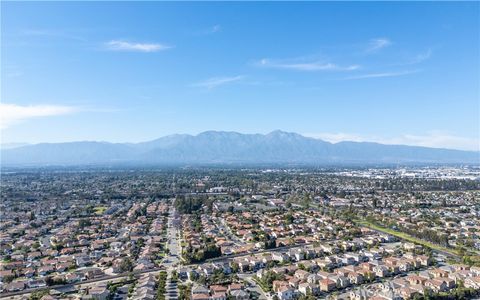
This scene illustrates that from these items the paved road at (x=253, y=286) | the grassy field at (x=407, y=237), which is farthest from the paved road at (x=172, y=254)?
the grassy field at (x=407, y=237)

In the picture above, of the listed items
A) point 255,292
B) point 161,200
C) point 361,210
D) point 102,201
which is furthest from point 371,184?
point 255,292

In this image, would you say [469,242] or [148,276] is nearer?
[148,276]

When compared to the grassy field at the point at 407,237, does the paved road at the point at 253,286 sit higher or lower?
lower

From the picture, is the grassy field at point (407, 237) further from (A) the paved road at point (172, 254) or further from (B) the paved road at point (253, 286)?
(A) the paved road at point (172, 254)

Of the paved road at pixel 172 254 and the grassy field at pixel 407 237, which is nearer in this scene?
the paved road at pixel 172 254

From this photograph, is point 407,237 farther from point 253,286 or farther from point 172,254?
point 172,254

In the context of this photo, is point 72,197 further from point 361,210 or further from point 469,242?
point 469,242

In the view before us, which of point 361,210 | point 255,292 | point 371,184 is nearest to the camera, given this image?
point 255,292

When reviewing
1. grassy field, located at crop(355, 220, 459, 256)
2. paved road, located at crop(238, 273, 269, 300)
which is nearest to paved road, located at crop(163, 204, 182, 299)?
paved road, located at crop(238, 273, 269, 300)

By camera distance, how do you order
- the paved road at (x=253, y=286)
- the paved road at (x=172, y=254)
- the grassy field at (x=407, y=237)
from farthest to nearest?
the grassy field at (x=407, y=237) → the paved road at (x=172, y=254) → the paved road at (x=253, y=286)

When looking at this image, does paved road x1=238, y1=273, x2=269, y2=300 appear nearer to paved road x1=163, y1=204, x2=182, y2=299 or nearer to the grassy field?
paved road x1=163, y1=204, x2=182, y2=299

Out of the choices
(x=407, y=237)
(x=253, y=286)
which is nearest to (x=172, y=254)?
(x=253, y=286)
